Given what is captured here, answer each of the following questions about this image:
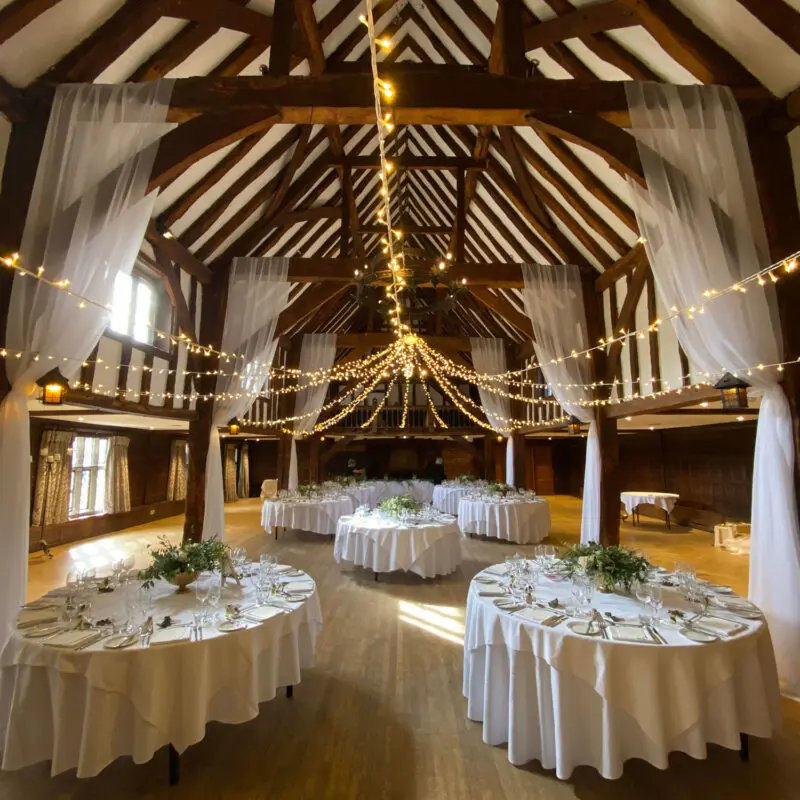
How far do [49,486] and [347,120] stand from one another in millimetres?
8554

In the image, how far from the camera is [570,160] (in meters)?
5.74

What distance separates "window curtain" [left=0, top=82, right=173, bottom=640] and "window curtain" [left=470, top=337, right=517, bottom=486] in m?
9.24

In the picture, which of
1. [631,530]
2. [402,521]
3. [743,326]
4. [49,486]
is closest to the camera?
[743,326]

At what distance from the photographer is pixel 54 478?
8797 mm

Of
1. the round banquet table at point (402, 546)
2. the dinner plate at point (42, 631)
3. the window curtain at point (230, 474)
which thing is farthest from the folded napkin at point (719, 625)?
the window curtain at point (230, 474)

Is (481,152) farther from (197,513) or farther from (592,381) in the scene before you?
(197,513)

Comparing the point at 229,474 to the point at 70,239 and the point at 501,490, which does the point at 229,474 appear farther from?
the point at 70,239

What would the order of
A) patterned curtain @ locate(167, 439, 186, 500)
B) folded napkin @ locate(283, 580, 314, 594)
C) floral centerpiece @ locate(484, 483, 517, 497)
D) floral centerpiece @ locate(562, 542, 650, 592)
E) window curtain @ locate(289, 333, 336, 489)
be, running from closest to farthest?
floral centerpiece @ locate(562, 542, 650, 592) < folded napkin @ locate(283, 580, 314, 594) < floral centerpiece @ locate(484, 483, 517, 497) < window curtain @ locate(289, 333, 336, 489) < patterned curtain @ locate(167, 439, 186, 500)

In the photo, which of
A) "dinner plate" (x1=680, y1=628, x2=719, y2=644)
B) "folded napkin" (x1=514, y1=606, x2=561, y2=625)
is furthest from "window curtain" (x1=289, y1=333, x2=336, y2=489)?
"dinner plate" (x1=680, y1=628, x2=719, y2=644)

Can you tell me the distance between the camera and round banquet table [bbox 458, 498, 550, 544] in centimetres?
888

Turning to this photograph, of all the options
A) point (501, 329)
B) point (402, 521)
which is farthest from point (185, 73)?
point (501, 329)

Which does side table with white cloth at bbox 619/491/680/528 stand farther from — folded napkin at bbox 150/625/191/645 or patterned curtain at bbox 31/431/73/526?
patterned curtain at bbox 31/431/73/526

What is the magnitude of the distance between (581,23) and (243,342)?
533cm

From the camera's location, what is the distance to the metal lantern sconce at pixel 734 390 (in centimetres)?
386
